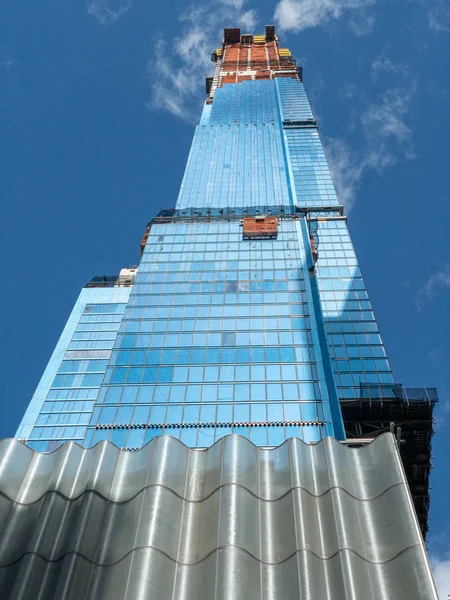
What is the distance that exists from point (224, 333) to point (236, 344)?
6.00ft

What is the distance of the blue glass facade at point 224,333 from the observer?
1574 inches

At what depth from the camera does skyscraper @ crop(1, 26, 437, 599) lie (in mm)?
39531

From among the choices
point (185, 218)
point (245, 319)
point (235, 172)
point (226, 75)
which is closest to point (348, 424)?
point (245, 319)

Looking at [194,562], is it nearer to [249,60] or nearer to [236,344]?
[236,344]

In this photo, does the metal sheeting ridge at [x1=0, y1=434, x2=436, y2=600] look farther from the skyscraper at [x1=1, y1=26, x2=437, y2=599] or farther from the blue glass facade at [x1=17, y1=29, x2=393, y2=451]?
the blue glass facade at [x1=17, y1=29, x2=393, y2=451]

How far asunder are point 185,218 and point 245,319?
23.9 m

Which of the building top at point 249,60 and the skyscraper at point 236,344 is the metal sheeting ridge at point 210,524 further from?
the building top at point 249,60

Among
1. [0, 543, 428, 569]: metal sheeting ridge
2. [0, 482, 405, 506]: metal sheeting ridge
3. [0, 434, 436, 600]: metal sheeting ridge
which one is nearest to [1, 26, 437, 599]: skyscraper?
[0, 482, 405, 506]: metal sheeting ridge

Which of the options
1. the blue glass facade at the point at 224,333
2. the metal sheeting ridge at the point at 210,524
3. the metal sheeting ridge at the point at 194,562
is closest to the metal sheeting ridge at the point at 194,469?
the metal sheeting ridge at the point at 210,524

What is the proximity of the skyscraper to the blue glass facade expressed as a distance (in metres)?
0.14

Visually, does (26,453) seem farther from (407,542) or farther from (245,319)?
(245,319)

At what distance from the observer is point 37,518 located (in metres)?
10.8

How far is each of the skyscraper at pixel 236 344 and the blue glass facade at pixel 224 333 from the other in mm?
140

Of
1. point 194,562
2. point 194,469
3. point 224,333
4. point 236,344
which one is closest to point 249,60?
point 224,333
